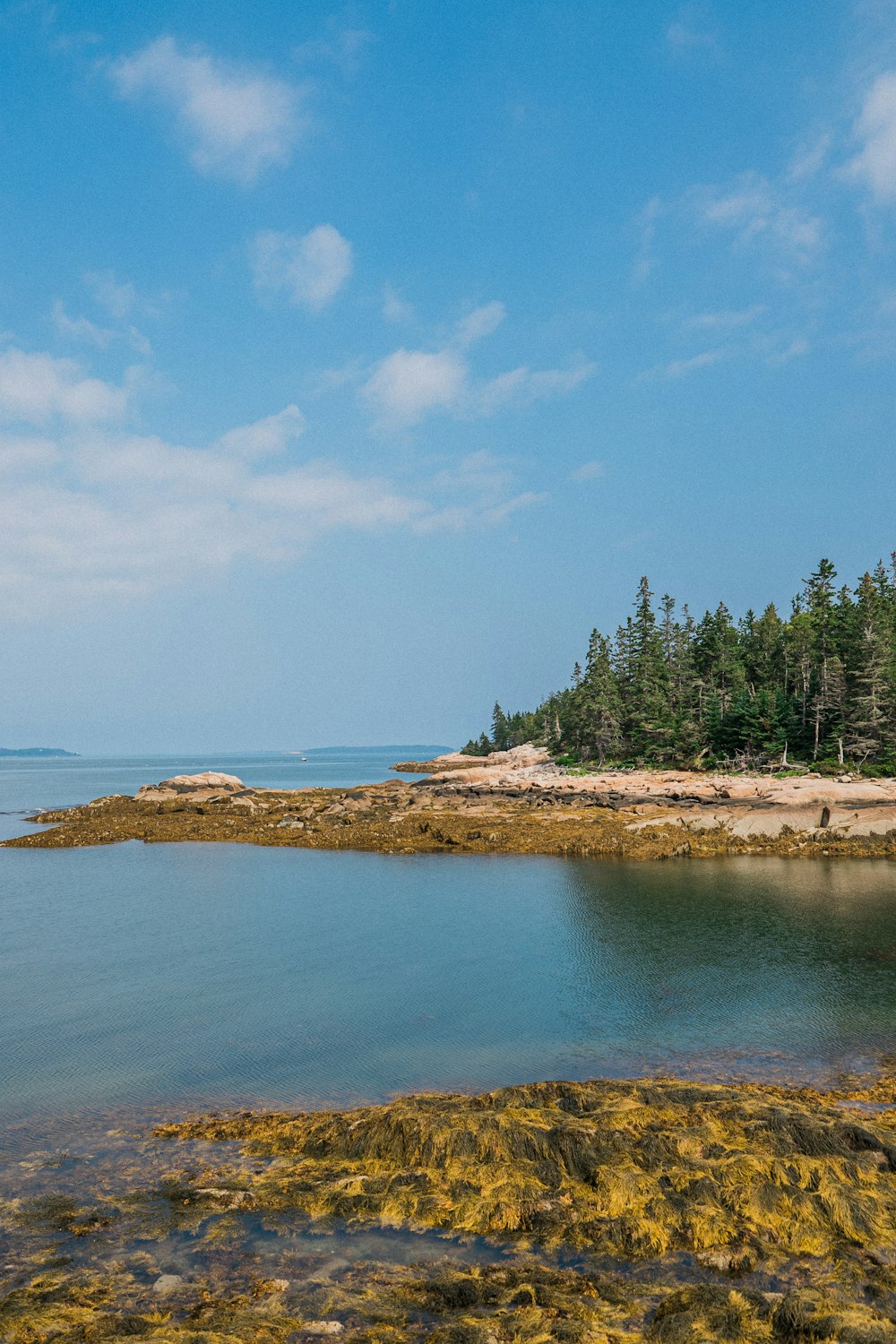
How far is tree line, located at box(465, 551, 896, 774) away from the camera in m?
65.6

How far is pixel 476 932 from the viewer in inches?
1049

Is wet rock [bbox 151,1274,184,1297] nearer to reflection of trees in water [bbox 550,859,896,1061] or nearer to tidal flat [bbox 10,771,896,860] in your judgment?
reflection of trees in water [bbox 550,859,896,1061]

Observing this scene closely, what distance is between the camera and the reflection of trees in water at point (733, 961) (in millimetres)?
16453

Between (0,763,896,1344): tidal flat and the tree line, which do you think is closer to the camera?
(0,763,896,1344): tidal flat

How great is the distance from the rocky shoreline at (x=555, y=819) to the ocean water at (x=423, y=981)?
485cm

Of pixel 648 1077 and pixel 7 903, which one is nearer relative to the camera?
pixel 648 1077

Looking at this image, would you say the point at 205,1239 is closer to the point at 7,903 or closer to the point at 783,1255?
the point at 783,1255

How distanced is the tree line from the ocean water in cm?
3204

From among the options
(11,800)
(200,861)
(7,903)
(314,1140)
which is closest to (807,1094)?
(314,1140)

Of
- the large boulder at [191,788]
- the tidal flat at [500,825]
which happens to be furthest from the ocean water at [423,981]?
the large boulder at [191,788]

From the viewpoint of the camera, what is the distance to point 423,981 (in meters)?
21.0

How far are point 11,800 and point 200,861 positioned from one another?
61.7 metres

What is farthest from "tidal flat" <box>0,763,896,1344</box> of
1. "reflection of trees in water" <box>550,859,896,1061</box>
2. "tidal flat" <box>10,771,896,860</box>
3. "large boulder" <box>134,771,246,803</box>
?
"large boulder" <box>134,771,246,803</box>

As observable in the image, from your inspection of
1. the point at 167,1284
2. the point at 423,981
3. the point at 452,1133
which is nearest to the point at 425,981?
the point at 423,981
